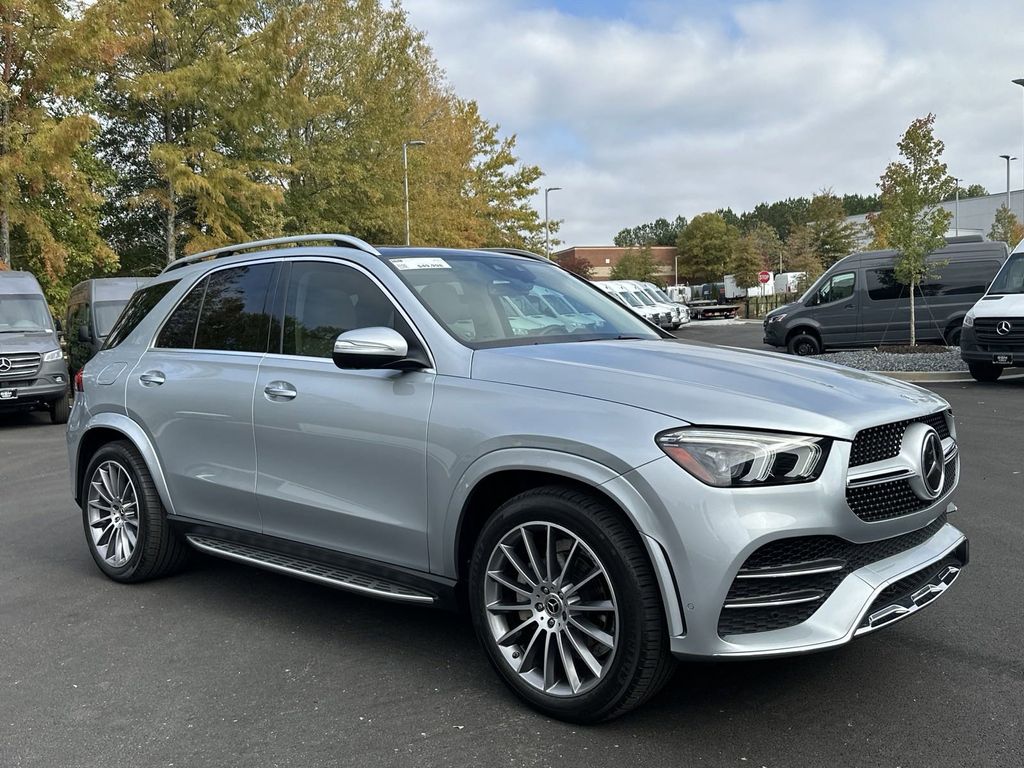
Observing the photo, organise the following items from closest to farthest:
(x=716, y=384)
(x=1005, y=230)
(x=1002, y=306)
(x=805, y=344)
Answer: (x=716, y=384)
(x=1002, y=306)
(x=805, y=344)
(x=1005, y=230)

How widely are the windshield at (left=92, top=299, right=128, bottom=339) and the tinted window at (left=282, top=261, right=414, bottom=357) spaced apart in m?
11.4

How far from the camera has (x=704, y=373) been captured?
327 centimetres

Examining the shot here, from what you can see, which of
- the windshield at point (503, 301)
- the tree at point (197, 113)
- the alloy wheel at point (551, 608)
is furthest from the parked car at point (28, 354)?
the alloy wheel at point (551, 608)

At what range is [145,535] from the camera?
4.86 m

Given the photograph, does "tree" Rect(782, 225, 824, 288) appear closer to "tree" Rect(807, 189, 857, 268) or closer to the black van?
"tree" Rect(807, 189, 857, 268)

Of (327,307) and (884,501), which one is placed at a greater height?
(327,307)

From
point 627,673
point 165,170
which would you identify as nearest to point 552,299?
point 627,673

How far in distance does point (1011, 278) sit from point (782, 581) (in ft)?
44.5

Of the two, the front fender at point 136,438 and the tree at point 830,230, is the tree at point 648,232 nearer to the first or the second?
the tree at point 830,230

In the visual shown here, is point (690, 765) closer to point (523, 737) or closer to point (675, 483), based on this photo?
point (523, 737)

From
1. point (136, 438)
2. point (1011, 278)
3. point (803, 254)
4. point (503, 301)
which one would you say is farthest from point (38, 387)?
point (803, 254)

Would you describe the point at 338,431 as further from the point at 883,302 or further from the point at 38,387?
the point at 883,302

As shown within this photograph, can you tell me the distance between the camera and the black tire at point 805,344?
19984 mm

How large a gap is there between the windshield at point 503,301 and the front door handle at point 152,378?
5.33 ft
